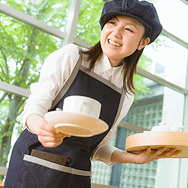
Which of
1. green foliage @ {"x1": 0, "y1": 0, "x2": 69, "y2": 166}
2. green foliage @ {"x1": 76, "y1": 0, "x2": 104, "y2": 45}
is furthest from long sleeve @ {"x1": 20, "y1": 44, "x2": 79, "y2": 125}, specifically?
green foliage @ {"x1": 76, "y1": 0, "x2": 104, "y2": 45}

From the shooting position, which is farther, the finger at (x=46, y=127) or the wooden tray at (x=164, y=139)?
the wooden tray at (x=164, y=139)

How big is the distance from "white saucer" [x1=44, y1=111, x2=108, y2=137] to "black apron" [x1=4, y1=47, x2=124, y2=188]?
1.31 feet

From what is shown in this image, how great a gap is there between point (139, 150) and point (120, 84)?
1.12 ft

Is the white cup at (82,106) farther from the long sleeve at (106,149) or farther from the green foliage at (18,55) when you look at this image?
the green foliage at (18,55)

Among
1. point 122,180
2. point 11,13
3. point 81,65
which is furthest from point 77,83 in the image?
point 122,180

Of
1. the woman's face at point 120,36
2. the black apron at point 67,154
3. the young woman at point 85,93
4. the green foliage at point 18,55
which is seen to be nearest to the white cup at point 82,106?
the young woman at point 85,93

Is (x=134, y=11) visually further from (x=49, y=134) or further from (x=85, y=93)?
(x=49, y=134)

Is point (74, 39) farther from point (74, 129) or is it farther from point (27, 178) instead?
point (74, 129)

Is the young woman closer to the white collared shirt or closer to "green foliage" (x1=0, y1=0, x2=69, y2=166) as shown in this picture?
the white collared shirt

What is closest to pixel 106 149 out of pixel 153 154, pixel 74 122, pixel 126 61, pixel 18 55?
pixel 153 154

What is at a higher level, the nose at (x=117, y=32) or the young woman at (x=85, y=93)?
the nose at (x=117, y=32)

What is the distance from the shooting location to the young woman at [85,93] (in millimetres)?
910

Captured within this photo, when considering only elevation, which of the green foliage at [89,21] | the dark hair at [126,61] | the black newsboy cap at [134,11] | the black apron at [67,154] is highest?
the green foliage at [89,21]

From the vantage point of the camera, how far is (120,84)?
1235 mm
